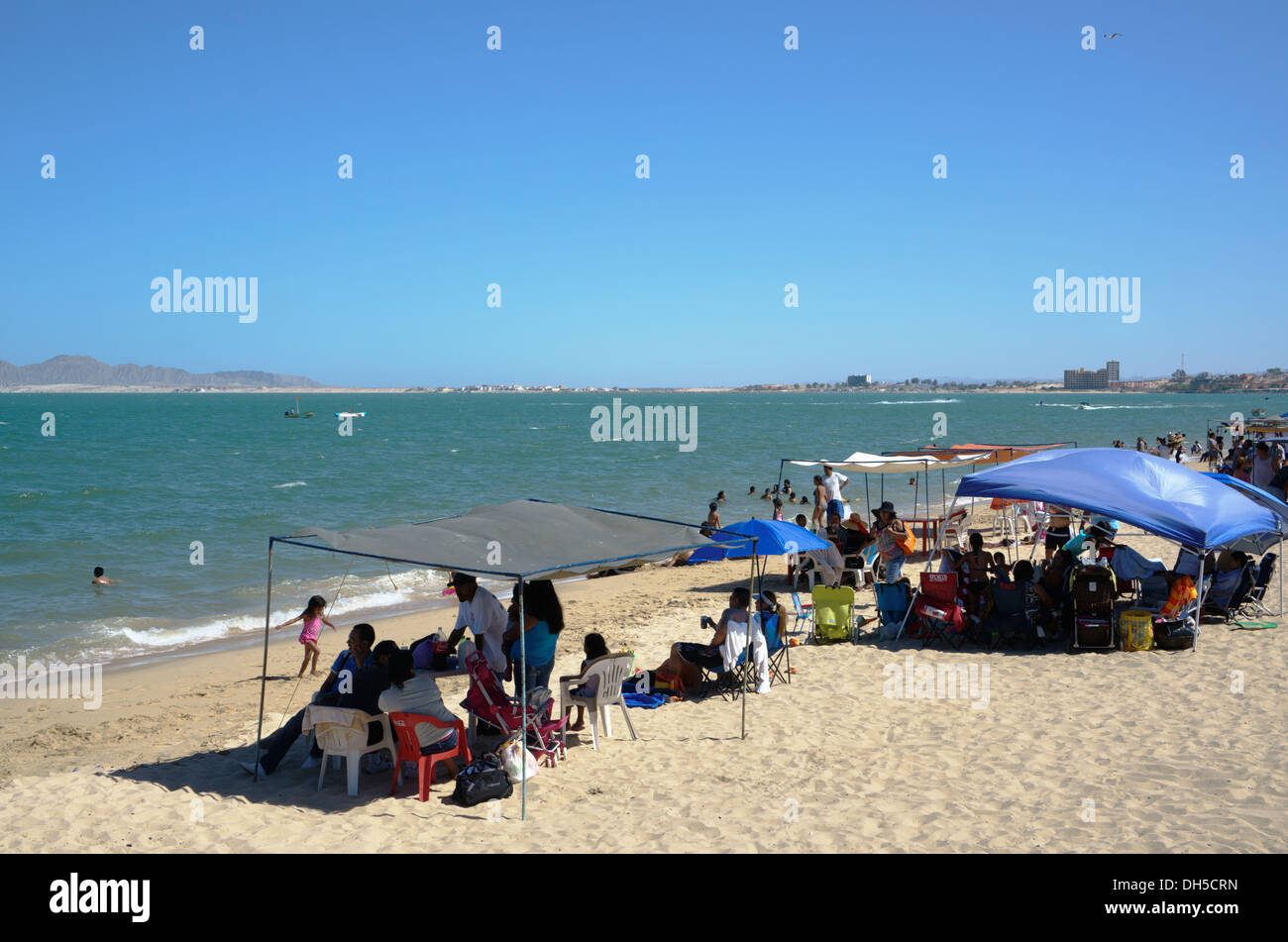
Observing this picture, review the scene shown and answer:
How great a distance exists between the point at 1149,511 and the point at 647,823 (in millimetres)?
6871

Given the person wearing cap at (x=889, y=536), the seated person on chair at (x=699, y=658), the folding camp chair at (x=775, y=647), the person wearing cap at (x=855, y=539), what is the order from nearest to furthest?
the seated person on chair at (x=699, y=658) → the folding camp chair at (x=775, y=647) → the person wearing cap at (x=889, y=536) → the person wearing cap at (x=855, y=539)

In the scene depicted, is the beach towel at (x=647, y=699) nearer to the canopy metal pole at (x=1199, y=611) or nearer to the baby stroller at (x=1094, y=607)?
the baby stroller at (x=1094, y=607)

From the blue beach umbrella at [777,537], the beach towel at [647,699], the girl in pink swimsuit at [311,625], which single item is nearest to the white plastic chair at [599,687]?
the beach towel at [647,699]

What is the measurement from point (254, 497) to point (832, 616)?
27.4 meters

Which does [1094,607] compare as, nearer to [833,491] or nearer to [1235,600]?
[1235,600]

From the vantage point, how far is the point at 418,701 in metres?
6.48

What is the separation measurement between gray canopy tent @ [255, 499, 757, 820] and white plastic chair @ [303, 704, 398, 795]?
56 centimetres

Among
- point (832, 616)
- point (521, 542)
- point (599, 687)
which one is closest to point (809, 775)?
point (599, 687)

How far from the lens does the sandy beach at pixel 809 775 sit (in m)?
5.55

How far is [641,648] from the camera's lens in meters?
11.2

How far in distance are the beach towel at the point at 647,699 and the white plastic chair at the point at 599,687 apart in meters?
0.91

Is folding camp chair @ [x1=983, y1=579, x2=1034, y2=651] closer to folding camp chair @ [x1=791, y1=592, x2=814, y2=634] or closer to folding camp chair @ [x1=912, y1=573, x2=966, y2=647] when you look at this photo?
folding camp chair @ [x1=912, y1=573, x2=966, y2=647]
